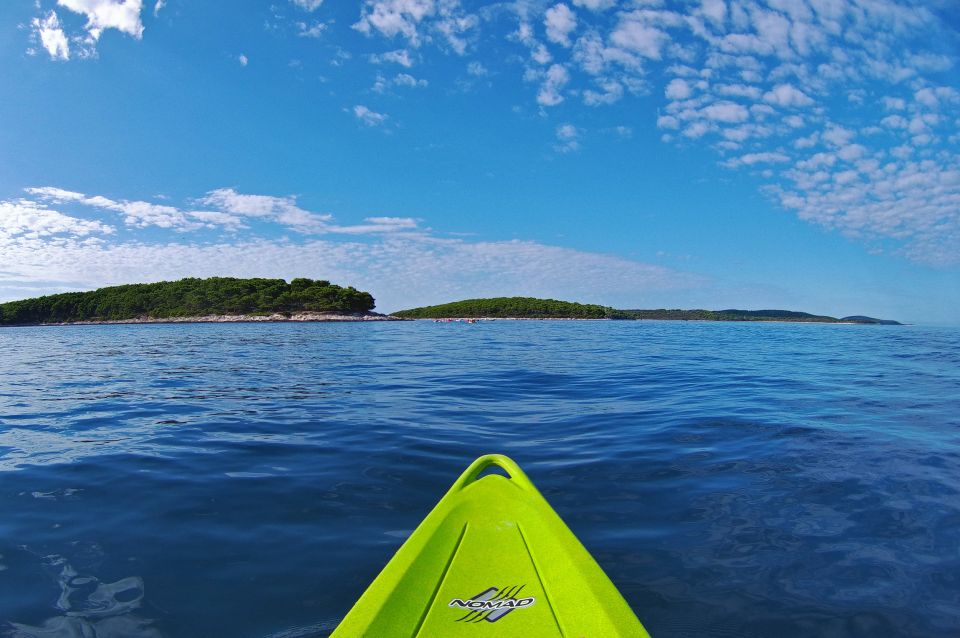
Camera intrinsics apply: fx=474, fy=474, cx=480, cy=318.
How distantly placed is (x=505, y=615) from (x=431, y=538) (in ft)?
2.89

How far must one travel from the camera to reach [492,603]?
2.54 meters

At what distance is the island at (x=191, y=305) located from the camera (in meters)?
121

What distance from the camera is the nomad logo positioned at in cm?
244

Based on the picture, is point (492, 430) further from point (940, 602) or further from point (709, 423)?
point (940, 602)

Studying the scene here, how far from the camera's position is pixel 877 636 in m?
2.85

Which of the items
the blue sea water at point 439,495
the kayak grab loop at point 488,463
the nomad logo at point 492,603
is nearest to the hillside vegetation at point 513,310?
the blue sea water at point 439,495

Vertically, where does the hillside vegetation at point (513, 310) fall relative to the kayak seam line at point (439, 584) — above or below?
above

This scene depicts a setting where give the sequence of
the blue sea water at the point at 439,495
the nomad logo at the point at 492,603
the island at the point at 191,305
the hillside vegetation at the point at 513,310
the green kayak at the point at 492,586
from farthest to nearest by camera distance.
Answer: the hillside vegetation at the point at 513,310, the island at the point at 191,305, the blue sea water at the point at 439,495, the nomad logo at the point at 492,603, the green kayak at the point at 492,586

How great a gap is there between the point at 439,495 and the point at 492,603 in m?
2.52

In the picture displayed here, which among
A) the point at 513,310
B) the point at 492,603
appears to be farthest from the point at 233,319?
the point at 492,603

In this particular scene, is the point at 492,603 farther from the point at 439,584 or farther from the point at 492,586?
the point at 439,584

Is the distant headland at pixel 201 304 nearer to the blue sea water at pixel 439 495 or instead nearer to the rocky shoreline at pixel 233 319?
the rocky shoreline at pixel 233 319

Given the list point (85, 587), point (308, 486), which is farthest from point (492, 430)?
point (85, 587)

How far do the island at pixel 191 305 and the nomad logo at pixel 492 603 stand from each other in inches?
4915
